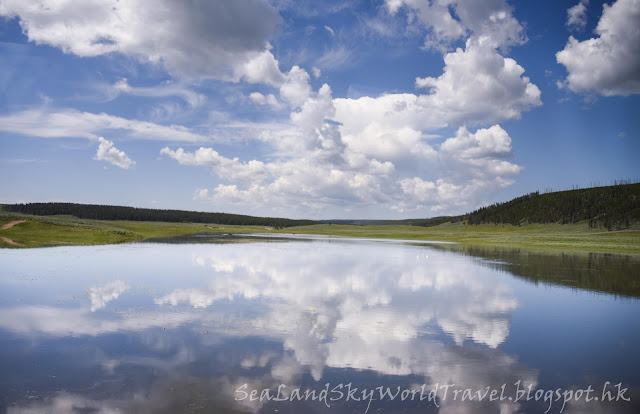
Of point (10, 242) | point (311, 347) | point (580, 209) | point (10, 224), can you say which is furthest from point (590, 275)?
point (580, 209)

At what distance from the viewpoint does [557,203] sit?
17038cm

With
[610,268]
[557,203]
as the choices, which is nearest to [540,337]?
[610,268]

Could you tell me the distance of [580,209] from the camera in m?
155

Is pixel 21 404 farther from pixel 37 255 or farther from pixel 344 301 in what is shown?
pixel 37 255

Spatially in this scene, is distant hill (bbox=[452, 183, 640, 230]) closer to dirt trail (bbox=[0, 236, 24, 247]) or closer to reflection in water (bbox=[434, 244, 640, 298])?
reflection in water (bbox=[434, 244, 640, 298])

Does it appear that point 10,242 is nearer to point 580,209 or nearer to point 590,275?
point 590,275

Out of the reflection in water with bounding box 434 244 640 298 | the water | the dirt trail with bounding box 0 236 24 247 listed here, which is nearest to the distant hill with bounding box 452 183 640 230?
the reflection in water with bounding box 434 244 640 298

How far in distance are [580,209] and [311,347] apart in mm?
169620

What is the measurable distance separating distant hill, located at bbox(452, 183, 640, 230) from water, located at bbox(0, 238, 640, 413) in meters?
123

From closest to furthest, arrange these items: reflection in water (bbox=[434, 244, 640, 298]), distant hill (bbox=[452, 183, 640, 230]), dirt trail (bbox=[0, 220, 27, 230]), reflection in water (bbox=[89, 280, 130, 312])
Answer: reflection in water (bbox=[89, 280, 130, 312]) < reflection in water (bbox=[434, 244, 640, 298]) < dirt trail (bbox=[0, 220, 27, 230]) < distant hill (bbox=[452, 183, 640, 230])

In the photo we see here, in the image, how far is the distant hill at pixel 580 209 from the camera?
130 metres

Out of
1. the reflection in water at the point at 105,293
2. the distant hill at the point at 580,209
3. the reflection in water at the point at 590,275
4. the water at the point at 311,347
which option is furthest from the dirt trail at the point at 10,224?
the distant hill at the point at 580,209

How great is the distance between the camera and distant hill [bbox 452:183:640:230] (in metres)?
130

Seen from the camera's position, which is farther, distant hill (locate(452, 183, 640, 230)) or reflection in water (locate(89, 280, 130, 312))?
distant hill (locate(452, 183, 640, 230))
